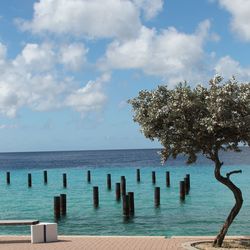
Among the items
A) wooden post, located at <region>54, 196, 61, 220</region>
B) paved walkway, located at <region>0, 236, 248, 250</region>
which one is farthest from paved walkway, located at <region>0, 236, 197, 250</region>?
wooden post, located at <region>54, 196, 61, 220</region>

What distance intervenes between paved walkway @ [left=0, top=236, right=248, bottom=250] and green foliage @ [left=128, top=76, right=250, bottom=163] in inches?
122

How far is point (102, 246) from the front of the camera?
53.8 ft

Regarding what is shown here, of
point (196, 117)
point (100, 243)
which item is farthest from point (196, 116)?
point (100, 243)

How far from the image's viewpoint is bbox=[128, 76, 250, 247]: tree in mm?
14820

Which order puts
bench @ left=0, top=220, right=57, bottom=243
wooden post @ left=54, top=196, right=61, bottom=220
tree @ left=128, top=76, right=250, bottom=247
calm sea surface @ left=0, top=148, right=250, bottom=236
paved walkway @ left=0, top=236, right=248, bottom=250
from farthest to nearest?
wooden post @ left=54, top=196, right=61, bottom=220 → calm sea surface @ left=0, top=148, right=250, bottom=236 → bench @ left=0, top=220, right=57, bottom=243 → paved walkway @ left=0, top=236, right=248, bottom=250 → tree @ left=128, top=76, right=250, bottom=247

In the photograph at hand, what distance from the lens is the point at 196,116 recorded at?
15383mm

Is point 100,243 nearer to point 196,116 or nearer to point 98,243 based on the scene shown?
point 98,243

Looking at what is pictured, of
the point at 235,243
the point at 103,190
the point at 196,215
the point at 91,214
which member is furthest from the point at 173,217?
the point at 103,190

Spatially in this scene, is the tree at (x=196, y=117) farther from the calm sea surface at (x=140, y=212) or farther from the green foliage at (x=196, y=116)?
the calm sea surface at (x=140, y=212)

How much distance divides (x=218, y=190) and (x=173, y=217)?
15.5 meters

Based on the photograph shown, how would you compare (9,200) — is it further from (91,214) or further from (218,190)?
Result: (218,190)

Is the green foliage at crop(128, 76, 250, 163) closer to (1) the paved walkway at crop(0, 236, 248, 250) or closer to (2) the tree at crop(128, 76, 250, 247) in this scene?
(2) the tree at crop(128, 76, 250, 247)

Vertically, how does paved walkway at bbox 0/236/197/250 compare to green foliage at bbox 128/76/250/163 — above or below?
below

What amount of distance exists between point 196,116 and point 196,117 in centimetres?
3
